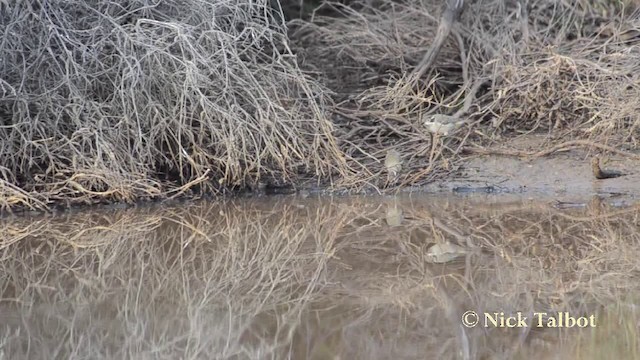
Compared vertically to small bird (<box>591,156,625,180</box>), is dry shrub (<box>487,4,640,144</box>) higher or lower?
higher

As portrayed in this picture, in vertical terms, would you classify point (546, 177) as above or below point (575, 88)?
below

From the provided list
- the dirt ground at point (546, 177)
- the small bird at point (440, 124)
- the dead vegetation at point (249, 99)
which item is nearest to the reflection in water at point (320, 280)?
the dirt ground at point (546, 177)

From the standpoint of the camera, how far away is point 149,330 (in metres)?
4.85

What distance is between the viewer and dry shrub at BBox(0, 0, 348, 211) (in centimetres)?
782

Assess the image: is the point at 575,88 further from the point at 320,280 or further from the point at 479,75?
the point at 320,280

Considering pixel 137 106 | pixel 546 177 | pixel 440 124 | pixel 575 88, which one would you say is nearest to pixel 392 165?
pixel 440 124

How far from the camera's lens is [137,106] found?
8023 mm

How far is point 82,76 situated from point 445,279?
375 cm

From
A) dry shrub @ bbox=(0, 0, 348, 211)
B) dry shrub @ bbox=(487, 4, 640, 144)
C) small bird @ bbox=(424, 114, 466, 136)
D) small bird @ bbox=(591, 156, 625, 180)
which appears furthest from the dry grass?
dry shrub @ bbox=(0, 0, 348, 211)

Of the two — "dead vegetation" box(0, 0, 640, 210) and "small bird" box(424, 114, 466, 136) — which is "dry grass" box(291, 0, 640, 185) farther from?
"small bird" box(424, 114, 466, 136)

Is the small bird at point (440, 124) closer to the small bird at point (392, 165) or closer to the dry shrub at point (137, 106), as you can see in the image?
the small bird at point (392, 165)

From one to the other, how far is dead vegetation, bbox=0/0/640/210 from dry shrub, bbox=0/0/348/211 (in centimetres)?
2

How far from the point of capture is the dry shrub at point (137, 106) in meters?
7.82

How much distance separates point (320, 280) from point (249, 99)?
2991 mm
